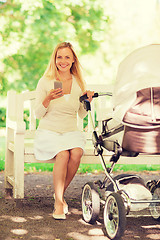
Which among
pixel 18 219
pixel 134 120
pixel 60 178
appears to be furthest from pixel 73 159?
pixel 134 120

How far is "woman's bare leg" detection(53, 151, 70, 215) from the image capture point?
396 cm

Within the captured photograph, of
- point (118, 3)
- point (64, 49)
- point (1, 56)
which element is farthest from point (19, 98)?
point (118, 3)

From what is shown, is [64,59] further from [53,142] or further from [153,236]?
[153,236]

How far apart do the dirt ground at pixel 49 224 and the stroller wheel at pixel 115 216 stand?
0.11 meters

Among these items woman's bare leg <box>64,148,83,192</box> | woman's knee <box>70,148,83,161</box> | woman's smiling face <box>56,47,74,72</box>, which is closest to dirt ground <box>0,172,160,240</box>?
woman's bare leg <box>64,148,83,192</box>

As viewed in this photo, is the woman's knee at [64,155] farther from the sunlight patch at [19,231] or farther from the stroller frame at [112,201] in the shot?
the sunlight patch at [19,231]

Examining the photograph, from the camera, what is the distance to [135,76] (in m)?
3.25

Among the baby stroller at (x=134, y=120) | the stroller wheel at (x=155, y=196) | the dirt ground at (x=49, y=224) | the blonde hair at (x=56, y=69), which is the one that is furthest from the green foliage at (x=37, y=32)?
the baby stroller at (x=134, y=120)

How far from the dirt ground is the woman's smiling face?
144 cm

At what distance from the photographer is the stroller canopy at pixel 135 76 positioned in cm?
320

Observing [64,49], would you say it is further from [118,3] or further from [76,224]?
[118,3]

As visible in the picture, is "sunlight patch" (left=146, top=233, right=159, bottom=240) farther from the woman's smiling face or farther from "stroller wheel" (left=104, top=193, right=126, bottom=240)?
Result: the woman's smiling face

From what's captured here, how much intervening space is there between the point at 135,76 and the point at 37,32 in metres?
9.55

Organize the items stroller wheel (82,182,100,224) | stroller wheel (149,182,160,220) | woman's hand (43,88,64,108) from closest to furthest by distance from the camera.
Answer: stroller wheel (82,182,100,224)
stroller wheel (149,182,160,220)
woman's hand (43,88,64,108)
